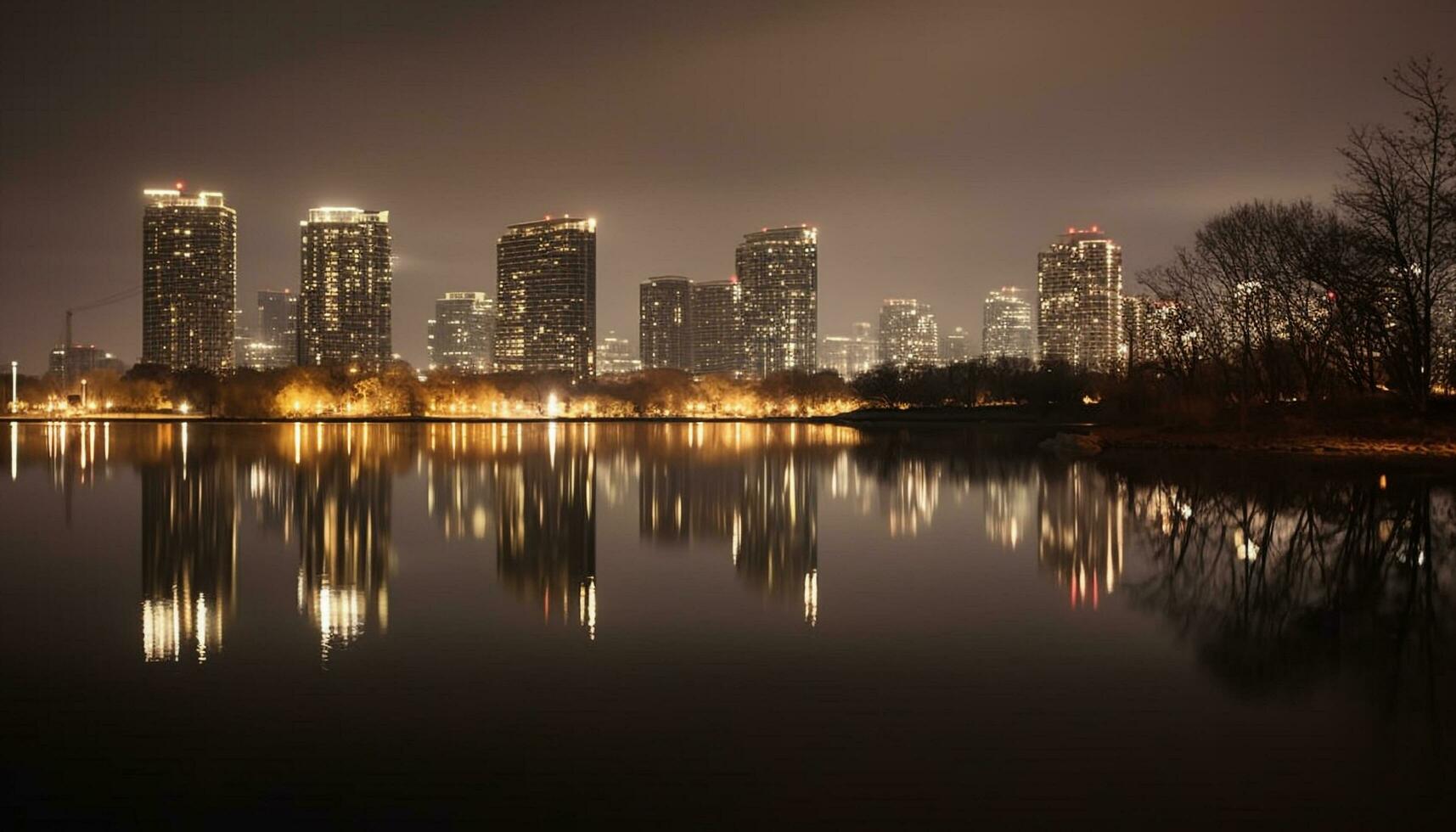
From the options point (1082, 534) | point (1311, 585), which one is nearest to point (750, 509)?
point (1082, 534)

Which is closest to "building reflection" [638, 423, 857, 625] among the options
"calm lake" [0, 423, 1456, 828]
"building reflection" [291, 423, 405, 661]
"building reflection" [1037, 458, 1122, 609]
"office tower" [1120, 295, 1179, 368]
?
"calm lake" [0, 423, 1456, 828]

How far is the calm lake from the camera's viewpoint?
21.5 feet

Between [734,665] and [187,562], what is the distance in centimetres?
1009

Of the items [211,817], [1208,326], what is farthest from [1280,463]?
[211,817]

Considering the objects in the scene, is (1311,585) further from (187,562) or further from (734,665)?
(187,562)

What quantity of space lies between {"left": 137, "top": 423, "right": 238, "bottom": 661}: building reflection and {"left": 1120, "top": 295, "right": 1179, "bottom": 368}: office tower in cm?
4635

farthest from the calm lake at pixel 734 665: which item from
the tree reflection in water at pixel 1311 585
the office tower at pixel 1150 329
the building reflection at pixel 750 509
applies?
the office tower at pixel 1150 329

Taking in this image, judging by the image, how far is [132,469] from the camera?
34.9 m

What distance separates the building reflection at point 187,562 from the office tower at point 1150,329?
152 ft

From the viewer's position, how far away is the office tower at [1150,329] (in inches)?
2205

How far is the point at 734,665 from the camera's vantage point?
31.6 feet

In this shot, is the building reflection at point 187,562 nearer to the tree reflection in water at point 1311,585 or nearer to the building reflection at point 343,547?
the building reflection at point 343,547

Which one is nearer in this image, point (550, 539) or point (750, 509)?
point (550, 539)

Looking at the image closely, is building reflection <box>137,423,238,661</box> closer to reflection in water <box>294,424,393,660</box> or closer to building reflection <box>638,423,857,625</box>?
reflection in water <box>294,424,393,660</box>
